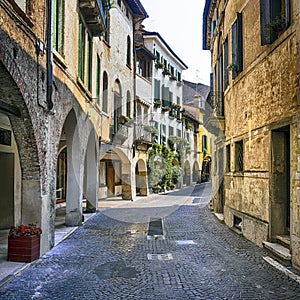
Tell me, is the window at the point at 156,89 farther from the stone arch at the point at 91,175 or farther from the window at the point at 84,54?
the window at the point at 84,54

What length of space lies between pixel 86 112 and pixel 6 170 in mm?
3348

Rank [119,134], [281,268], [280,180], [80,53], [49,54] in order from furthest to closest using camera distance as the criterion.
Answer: [119,134]
[80,53]
[280,180]
[49,54]
[281,268]

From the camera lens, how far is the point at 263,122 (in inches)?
370

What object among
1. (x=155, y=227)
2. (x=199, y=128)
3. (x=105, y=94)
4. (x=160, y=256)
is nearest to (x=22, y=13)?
(x=160, y=256)

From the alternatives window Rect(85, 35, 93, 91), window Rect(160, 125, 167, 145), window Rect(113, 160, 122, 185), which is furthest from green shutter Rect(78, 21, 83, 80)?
window Rect(160, 125, 167, 145)

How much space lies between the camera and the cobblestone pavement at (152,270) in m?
5.82

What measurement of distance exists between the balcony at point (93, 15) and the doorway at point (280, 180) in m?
6.60

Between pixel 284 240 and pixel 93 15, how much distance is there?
8626 mm

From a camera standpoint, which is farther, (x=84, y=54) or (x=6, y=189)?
(x=84, y=54)

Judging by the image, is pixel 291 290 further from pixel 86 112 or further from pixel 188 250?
pixel 86 112

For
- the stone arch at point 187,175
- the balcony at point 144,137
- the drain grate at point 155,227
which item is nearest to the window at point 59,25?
the drain grate at point 155,227

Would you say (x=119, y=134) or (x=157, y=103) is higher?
(x=157, y=103)

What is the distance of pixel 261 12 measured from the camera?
9047 mm

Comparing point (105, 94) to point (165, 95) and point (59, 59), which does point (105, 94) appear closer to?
point (59, 59)
